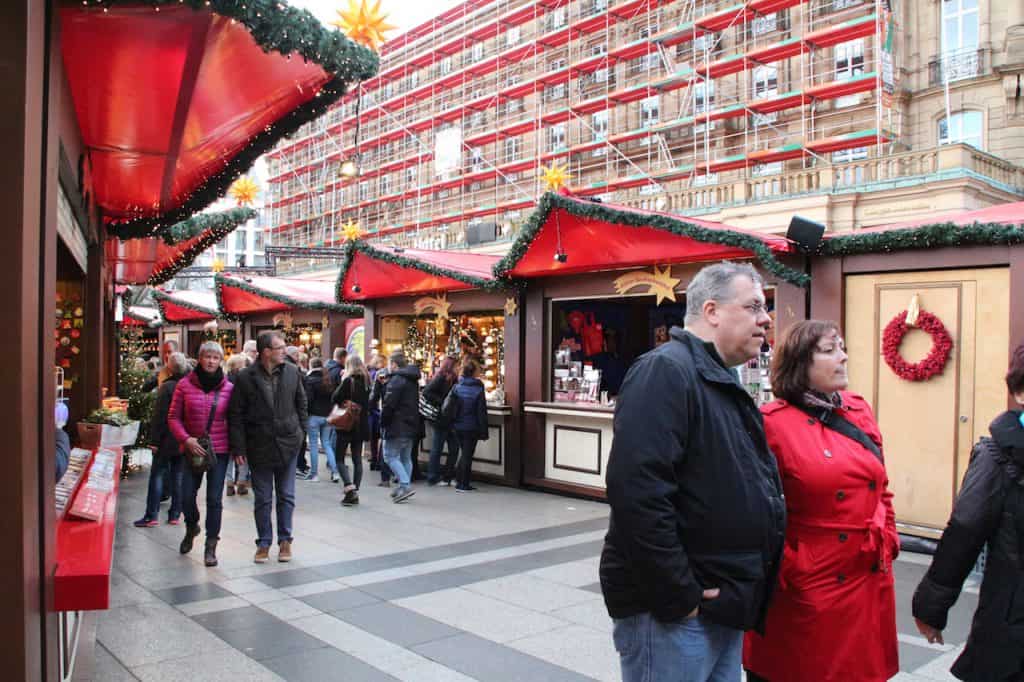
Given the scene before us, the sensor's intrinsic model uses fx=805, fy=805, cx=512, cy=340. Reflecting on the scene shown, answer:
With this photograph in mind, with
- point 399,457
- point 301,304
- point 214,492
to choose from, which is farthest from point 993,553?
point 301,304

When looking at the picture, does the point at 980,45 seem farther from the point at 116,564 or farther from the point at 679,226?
the point at 116,564

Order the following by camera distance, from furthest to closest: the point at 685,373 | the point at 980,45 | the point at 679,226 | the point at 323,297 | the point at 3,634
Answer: the point at 980,45 < the point at 323,297 < the point at 679,226 < the point at 685,373 < the point at 3,634

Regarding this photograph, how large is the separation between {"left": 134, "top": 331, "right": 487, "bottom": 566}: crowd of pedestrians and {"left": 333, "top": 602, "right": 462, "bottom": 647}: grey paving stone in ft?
5.05

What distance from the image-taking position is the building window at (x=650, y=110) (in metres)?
35.1

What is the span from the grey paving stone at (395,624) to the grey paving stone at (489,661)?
12 centimetres

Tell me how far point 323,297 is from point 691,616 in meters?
16.7

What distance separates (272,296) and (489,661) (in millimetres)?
14619

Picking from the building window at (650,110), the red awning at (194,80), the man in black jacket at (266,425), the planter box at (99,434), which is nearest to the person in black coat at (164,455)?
the planter box at (99,434)

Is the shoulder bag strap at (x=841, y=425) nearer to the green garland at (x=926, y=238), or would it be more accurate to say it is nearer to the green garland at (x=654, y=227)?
the green garland at (x=926, y=238)

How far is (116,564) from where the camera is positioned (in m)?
6.52

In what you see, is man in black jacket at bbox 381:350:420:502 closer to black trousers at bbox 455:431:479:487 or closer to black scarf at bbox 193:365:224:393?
black trousers at bbox 455:431:479:487

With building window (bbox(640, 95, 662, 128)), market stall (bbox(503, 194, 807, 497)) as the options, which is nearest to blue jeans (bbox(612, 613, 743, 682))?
market stall (bbox(503, 194, 807, 497))

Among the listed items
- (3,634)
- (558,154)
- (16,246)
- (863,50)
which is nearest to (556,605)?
(3,634)

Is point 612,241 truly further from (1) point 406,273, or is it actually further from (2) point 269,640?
(2) point 269,640
